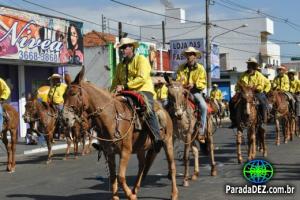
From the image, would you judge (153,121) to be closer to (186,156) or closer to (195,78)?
(186,156)

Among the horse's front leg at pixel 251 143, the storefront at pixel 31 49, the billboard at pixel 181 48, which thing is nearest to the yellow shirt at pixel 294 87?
the horse's front leg at pixel 251 143

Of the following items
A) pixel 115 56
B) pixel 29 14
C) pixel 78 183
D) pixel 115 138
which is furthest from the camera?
pixel 115 56

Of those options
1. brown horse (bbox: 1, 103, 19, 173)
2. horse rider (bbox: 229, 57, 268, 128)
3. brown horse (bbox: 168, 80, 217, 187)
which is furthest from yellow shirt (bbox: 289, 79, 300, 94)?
brown horse (bbox: 1, 103, 19, 173)

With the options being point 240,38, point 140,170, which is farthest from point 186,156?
point 240,38

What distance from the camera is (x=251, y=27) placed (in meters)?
70.9

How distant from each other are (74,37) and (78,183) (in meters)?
17.7

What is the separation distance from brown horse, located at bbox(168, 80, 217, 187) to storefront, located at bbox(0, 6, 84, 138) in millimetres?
13859

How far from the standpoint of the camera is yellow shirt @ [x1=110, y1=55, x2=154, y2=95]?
8.70 metres

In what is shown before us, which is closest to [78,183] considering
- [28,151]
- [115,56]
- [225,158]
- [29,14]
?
[225,158]

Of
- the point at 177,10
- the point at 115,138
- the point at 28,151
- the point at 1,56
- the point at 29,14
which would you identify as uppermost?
the point at 177,10

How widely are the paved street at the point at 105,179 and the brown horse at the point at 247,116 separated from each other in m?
0.55

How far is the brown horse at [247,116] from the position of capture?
524 inches

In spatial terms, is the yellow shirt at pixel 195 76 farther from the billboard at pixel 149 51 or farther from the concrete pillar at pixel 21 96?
the billboard at pixel 149 51

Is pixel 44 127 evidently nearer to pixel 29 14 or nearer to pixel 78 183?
pixel 78 183
